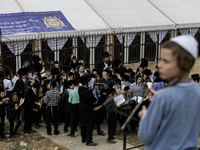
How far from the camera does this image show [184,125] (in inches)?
81.0

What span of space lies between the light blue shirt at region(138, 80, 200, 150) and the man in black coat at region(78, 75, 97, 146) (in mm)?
5629

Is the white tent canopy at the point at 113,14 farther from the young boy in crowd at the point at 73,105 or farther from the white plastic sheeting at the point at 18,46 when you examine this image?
the young boy in crowd at the point at 73,105

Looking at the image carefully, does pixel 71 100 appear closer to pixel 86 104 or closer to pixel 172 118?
pixel 86 104

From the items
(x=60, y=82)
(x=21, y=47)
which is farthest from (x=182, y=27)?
(x=60, y=82)

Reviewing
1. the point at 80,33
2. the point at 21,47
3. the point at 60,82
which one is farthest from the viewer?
the point at 80,33

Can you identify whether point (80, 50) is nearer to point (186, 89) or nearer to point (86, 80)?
point (86, 80)

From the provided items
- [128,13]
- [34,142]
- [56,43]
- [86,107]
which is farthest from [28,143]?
[128,13]

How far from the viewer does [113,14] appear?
17203mm

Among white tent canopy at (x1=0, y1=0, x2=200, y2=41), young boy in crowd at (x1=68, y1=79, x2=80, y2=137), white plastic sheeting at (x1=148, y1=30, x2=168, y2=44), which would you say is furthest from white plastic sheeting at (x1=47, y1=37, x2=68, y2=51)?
young boy in crowd at (x1=68, y1=79, x2=80, y2=137)

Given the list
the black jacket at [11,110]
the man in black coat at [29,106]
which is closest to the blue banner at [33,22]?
the man in black coat at [29,106]

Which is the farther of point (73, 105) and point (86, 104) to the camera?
point (73, 105)

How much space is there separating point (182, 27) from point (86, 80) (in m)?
11.7

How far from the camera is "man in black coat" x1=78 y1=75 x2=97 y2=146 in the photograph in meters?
7.73

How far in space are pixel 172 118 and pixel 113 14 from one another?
15.6 metres
